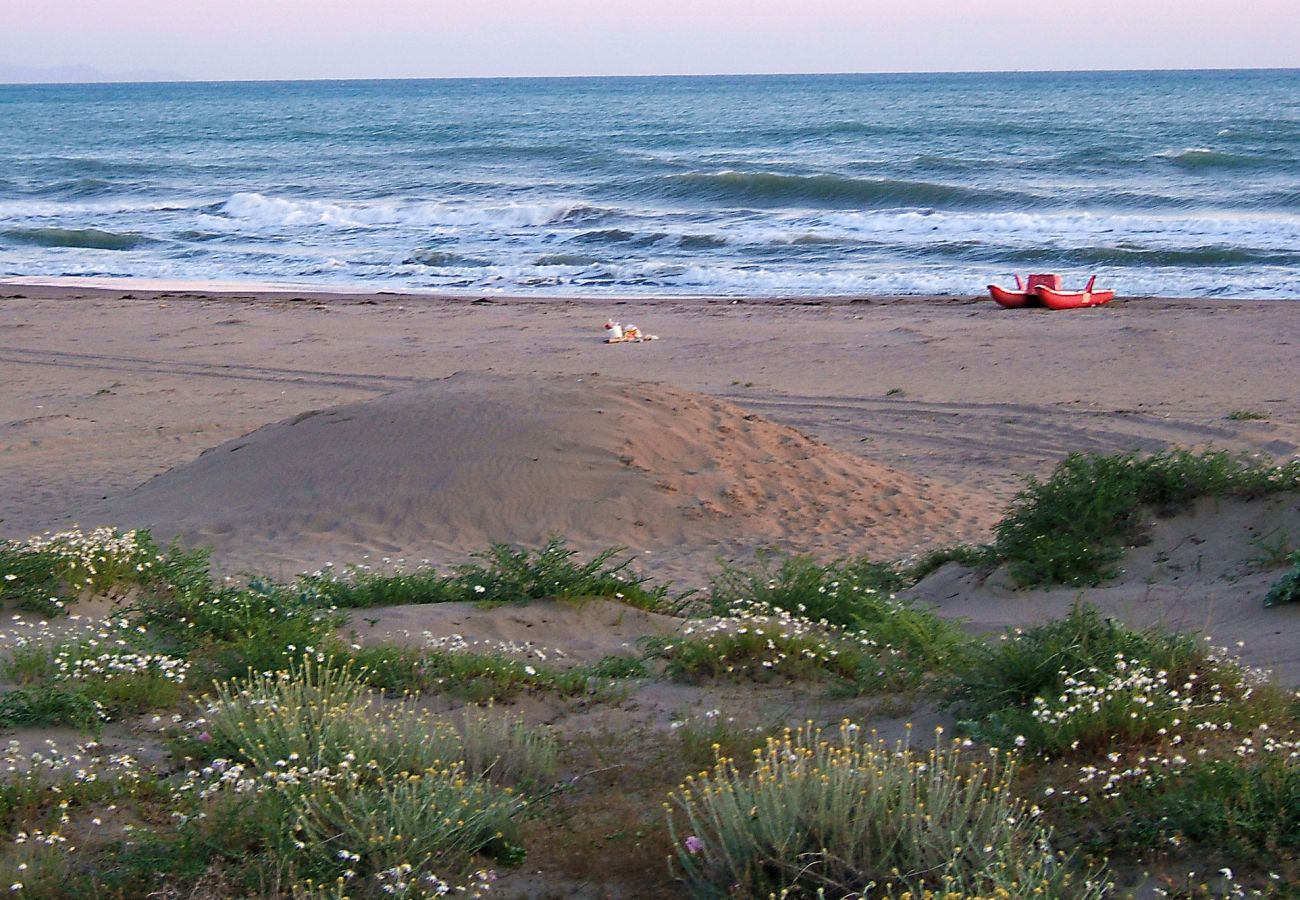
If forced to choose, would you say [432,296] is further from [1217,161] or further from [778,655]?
[1217,161]

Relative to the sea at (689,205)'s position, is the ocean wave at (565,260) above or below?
below

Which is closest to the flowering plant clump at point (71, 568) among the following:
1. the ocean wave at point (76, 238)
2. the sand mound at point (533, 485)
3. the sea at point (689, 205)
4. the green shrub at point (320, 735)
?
the sand mound at point (533, 485)

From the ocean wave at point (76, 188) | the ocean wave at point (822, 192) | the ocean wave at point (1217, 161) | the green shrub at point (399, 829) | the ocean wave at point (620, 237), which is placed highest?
the ocean wave at point (1217, 161)

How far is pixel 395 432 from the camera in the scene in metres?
8.48

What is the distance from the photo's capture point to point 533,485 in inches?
312

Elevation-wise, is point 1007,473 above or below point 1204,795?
below

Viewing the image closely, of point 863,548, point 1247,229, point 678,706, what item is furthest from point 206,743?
point 1247,229

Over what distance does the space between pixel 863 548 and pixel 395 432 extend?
123 inches

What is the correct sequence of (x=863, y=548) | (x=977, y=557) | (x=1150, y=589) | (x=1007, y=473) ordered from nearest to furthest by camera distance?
(x=1150, y=589)
(x=977, y=557)
(x=863, y=548)
(x=1007, y=473)

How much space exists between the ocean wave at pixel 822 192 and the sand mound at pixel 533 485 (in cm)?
2191

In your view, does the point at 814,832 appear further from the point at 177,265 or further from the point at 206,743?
the point at 177,265

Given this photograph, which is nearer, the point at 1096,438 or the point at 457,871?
the point at 457,871

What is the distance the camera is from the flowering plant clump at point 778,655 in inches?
184

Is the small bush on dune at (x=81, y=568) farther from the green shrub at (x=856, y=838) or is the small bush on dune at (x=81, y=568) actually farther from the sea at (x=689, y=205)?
the sea at (x=689, y=205)
